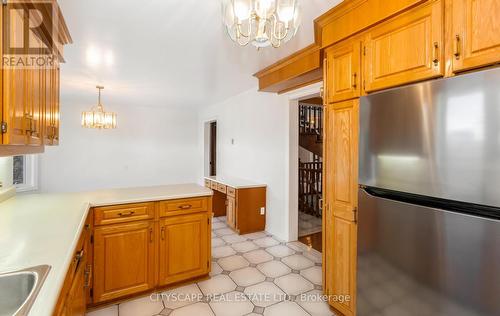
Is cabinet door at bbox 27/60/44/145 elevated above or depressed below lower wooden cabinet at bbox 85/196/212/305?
above

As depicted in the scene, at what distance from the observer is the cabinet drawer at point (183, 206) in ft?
7.50

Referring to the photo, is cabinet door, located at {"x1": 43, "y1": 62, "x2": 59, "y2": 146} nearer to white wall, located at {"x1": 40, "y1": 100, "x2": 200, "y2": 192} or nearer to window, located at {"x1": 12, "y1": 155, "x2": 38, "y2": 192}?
window, located at {"x1": 12, "y1": 155, "x2": 38, "y2": 192}

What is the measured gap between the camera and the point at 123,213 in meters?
2.13

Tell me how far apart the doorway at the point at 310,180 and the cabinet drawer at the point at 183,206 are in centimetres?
191

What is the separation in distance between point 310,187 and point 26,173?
570cm

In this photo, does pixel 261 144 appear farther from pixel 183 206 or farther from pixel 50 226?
pixel 50 226

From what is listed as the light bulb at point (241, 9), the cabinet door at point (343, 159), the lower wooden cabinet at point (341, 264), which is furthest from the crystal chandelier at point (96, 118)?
the lower wooden cabinet at point (341, 264)

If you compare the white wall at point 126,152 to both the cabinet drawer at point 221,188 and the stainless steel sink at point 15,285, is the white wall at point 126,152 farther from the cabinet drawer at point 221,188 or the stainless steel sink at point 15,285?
the stainless steel sink at point 15,285

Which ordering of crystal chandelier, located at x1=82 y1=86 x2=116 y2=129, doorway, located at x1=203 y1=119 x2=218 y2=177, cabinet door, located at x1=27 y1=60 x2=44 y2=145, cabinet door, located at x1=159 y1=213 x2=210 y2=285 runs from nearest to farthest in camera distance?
cabinet door, located at x1=27 y1=60 x2=44 y2=145 → cabinet door, located at x1=159 y1=213 x2=210 y2=285 → crystal chandelier, located at x1=82 y1=86 x2=116 y2=129 → doorway, located at x1=203 y1=119 x2=218 y2=177

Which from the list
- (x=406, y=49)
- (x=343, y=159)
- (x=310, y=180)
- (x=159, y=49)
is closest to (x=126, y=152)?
(x=159, y=49)

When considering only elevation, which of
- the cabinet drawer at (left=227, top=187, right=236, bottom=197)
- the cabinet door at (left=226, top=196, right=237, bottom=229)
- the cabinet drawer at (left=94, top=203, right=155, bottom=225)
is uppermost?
the cabinet drawer at (left=94, top=203, right=155, bottom=225)

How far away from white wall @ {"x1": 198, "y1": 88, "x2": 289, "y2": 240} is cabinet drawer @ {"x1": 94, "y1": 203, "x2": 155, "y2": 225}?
2.04 m

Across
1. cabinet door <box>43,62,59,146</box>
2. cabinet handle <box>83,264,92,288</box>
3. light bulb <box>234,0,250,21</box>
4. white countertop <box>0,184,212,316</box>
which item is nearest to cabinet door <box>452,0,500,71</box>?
light bulb <box>234,0,250,21</box>

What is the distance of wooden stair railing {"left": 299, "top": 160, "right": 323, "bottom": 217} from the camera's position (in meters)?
5.14
